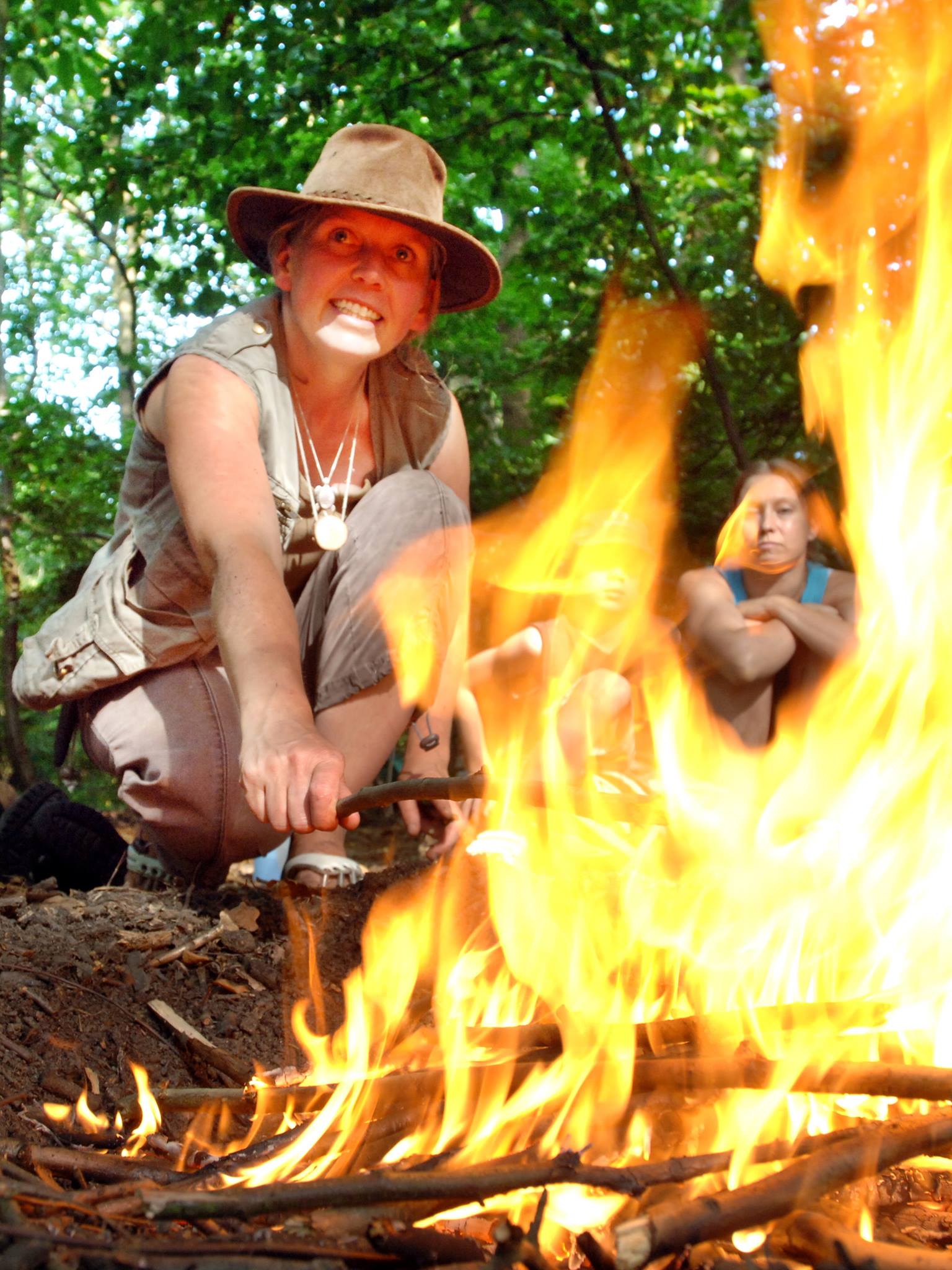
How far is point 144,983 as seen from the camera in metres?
2.43

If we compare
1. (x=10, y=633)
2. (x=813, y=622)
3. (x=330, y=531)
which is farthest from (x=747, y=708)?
(x=10, y=633)

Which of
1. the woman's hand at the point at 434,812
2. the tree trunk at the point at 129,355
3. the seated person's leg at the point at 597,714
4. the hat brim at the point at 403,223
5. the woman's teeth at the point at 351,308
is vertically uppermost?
the tree trunk at the point at 129,355

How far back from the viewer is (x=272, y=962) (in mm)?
2656

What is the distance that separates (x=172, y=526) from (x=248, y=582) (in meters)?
0.89

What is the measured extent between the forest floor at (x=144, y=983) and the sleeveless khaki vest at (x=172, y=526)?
0.66m

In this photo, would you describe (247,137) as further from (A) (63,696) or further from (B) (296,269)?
(A) (63,696)

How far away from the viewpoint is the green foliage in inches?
201

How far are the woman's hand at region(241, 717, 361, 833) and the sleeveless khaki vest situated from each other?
3.99ft

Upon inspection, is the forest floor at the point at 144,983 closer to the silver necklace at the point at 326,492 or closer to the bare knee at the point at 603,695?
the silver necklace at the point at 326,492

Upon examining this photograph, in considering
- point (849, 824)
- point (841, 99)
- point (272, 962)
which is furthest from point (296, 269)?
point (841, 99)

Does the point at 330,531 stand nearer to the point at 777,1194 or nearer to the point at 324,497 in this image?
the point at 324,497

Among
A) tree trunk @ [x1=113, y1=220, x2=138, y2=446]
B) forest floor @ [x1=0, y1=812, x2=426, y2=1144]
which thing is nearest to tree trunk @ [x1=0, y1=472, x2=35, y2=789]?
tree trunk @ [x1=113, y1=220, x2=138, y2=446]

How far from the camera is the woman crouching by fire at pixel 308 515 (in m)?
3.05

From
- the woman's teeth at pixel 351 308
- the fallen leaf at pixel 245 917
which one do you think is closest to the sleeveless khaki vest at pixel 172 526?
the woman's teeth at pixel 351 308
